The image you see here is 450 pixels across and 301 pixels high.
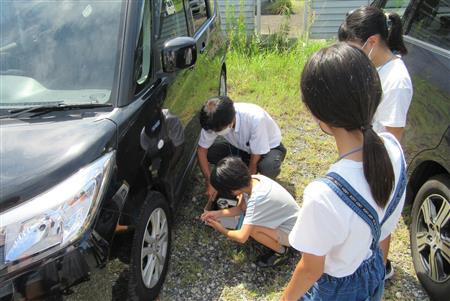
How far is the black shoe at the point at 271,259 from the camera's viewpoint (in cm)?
255

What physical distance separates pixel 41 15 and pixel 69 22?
0.60ft

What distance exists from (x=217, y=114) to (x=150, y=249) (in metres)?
0.98

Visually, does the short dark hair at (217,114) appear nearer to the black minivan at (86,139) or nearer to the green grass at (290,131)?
the black minivan at (86,139)

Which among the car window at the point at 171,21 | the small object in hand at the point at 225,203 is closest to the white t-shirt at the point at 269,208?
the small object in hand at the point at 225,203

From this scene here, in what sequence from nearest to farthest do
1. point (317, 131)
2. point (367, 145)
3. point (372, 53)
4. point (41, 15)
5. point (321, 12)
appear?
point (367, 145), point (372, 53), point (41, 15), point (317, 131), point (321, 12)

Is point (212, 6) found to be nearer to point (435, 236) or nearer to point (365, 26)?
point (365, 26)

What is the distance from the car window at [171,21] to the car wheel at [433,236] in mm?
1801

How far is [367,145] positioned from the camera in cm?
110

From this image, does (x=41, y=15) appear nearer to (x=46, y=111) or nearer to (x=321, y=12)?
(x=46, y=111)

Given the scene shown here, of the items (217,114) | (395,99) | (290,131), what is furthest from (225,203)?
(290,131)

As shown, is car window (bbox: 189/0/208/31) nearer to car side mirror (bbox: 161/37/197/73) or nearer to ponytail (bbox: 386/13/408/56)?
car side mirror (bbox: 161/37/197/73)

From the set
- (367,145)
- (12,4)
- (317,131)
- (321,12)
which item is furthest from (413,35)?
(321,12)

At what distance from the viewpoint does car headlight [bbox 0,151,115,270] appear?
1.42 m

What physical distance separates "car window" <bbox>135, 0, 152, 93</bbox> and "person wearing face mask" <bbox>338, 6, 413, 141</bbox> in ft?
3.44
